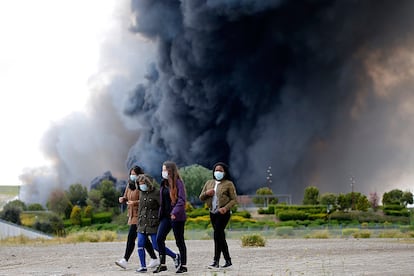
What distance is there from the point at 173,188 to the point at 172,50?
52.7 metres

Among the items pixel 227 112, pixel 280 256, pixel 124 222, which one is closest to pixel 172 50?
pixel 227 112

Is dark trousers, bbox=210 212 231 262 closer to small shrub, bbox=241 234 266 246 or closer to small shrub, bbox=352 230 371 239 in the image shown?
small shrub, bbox=241 234 266 246

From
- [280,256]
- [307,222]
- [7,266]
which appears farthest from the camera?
[307,222]

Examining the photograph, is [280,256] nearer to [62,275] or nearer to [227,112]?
[62,275]

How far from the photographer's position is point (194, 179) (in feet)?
195

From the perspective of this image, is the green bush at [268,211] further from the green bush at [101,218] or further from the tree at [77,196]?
the tree at [77,196]

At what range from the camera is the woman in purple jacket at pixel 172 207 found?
11031 millimetres

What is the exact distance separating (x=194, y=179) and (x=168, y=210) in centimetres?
4830

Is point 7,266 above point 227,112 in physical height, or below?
below

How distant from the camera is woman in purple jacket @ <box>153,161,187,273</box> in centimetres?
1103

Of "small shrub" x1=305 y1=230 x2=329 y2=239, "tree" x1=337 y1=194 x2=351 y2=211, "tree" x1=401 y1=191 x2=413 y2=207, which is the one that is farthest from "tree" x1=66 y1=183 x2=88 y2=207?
"small shrub" x1=305 y1=230 x2=329 y2=239

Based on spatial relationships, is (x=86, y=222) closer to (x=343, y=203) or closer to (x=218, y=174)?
(x=343, y=203)

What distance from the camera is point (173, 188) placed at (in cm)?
1106

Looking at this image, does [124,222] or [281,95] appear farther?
[281,95]
